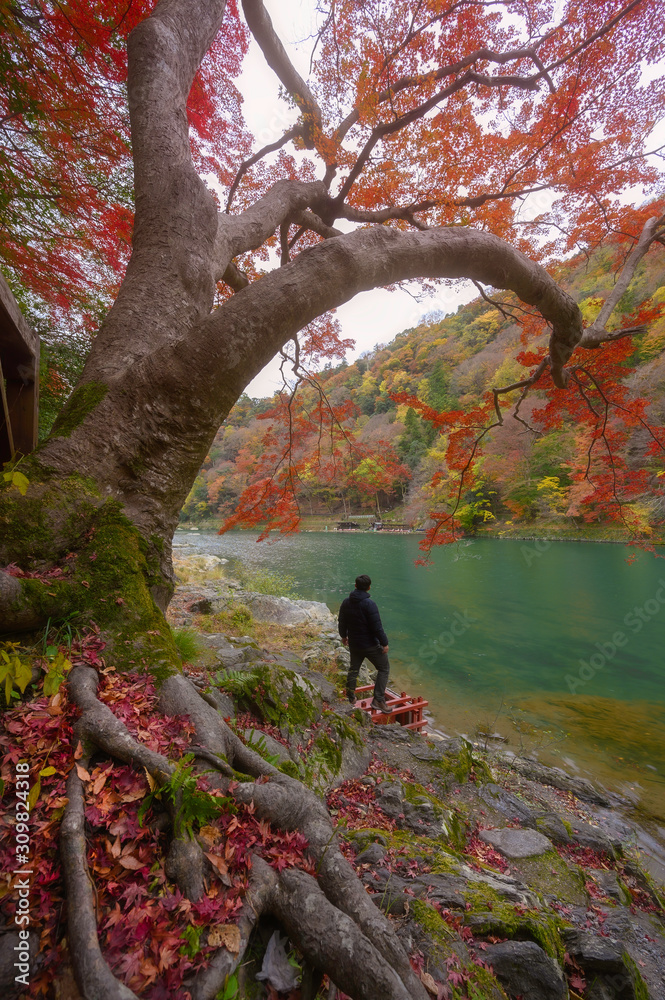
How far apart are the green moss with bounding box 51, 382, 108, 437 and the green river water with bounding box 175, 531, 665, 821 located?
6.54 metres

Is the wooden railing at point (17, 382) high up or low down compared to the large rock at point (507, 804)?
up

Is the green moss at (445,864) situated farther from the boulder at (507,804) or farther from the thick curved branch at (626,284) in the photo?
the thick curved branch at (626,284)

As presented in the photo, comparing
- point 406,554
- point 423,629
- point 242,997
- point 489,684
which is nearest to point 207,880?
point 242,997

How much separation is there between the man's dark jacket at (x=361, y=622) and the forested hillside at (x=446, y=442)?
8.96 ft

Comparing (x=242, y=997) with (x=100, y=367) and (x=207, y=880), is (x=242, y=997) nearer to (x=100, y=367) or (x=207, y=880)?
(x=207, y=880)

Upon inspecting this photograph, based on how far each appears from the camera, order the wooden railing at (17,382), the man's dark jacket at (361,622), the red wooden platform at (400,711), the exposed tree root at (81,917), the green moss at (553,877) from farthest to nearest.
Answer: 1. the red wooden platform at (400,711)
2. the man's dark jacket at (361,622)
3. the wooden railing at (17,382)
4. the green moss at (553,877)
5. the exposed tree root at (81,917)

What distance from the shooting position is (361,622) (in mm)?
4512

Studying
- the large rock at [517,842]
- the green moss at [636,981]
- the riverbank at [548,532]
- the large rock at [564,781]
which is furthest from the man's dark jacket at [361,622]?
the riverbank at [548,532]

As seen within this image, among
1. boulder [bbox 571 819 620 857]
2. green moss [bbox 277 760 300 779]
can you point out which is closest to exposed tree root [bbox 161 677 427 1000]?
green moss [bbox 277 760 300 779]

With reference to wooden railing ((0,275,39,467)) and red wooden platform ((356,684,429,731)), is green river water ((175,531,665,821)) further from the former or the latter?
wooden railing ((0,275,39,467))

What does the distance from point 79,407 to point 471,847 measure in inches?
158

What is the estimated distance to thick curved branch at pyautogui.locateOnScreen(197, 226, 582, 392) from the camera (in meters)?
2.40

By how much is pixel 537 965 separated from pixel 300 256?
405cm

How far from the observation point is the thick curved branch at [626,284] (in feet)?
15.5
